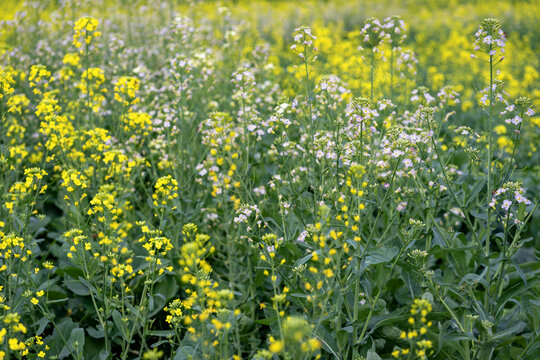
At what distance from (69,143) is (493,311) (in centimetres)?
318

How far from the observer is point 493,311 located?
124 inches

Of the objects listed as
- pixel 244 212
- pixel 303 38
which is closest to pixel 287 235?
pixel 244 212

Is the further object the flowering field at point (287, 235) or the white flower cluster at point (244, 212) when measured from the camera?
the white flower cluster at point (244, 212)

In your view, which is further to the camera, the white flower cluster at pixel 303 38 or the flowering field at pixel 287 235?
the white flower cluster at pixel 303 38

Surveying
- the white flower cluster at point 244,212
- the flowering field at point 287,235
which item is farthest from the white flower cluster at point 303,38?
the white flower cluster at point 244,212

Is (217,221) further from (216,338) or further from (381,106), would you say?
(381,106)

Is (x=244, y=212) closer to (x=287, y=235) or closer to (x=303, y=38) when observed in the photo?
(x=287, y=235)

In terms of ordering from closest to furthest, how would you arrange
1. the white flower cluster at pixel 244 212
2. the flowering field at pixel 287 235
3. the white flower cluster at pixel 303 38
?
the flowering field at pixel 287 235 < the white flower cluster at pixel 244 212 < the white flower cluster at pixel 303 38

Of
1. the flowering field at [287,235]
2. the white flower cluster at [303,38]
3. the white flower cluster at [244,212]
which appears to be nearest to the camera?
the flowering field at [287,235]

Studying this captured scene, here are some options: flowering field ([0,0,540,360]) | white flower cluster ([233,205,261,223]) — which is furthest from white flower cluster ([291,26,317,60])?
white flower cluster ([233,205,261,223])

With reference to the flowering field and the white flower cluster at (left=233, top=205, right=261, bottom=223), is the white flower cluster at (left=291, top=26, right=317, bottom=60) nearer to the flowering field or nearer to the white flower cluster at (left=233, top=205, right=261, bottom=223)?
the flowering field

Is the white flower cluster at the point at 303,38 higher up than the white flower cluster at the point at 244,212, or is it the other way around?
the white flower cluster at the point at 303,38

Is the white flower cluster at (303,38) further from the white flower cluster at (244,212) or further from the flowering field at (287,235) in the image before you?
the white flower cluster at (244,212)

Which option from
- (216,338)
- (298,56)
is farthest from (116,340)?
(298,56)
